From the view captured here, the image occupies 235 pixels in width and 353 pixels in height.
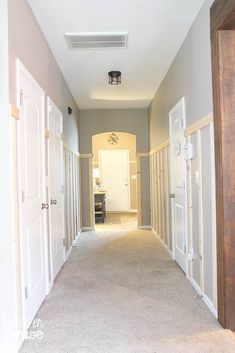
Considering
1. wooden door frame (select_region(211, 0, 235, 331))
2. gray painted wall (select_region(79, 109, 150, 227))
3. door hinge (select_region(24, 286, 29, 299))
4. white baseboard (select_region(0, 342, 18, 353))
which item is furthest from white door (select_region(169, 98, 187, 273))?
gray painted wall (select_region(79, 109, 150, 227))

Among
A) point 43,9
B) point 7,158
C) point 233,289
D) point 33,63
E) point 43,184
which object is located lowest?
point 233,289

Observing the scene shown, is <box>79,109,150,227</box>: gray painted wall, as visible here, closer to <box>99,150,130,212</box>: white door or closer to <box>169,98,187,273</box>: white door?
<box>169,98,187,273</box>: white door

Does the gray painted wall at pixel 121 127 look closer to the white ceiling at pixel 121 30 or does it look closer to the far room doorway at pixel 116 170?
the white ceiling at pixel 121 30

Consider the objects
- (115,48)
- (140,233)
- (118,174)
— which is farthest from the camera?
(118,174)

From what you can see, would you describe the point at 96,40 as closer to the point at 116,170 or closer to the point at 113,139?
the point at 113,139

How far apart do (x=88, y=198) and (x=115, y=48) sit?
378 cm

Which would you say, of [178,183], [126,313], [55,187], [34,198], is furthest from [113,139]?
[126,313]

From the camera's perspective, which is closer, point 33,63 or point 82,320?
point 82,320

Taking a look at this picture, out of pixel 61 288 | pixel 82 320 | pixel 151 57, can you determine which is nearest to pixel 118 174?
pixel 151 57

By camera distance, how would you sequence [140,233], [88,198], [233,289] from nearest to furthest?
[233,289] → [140,233] → [88,198]

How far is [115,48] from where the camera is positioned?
11.6 ft

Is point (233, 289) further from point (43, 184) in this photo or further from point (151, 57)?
point (151, 57)

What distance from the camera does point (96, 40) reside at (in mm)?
3309

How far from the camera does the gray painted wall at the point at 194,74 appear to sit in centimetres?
258
